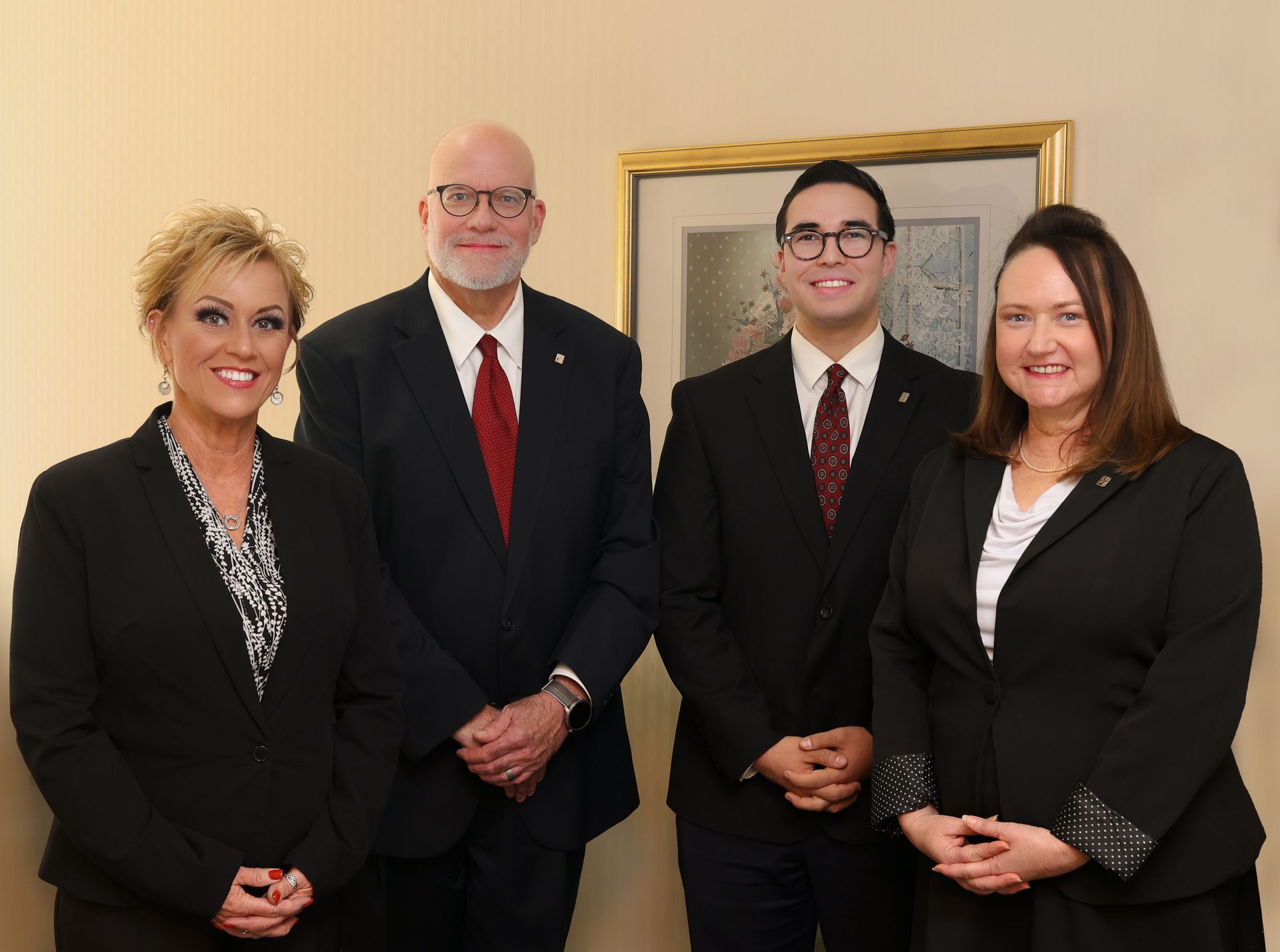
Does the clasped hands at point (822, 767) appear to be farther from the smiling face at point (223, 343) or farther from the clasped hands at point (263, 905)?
the smiling face at point (223, 343)

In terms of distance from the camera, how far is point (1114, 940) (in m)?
1.85

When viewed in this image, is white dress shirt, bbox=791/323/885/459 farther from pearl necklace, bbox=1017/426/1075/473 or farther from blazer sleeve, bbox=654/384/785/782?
pearl necklace, bbox=1017/426/1075/473

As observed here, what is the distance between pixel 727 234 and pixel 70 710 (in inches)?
81.9

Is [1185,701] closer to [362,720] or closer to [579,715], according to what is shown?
[579,715]

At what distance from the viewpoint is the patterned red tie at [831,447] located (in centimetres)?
248

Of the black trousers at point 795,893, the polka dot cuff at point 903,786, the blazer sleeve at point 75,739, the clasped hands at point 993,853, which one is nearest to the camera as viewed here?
the blazer sleeve at point 75,739

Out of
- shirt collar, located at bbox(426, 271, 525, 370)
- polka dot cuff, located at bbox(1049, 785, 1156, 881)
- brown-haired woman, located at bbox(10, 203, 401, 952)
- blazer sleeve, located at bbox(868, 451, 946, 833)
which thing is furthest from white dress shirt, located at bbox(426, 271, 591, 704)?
polka dot cuff, located at bbox(1049, 785, 1156, 881)

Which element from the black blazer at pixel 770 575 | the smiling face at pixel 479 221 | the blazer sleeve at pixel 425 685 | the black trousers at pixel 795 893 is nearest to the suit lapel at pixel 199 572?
the blazer sleeve at pixel 425 685

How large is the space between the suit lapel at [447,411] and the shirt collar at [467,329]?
3 centimetres

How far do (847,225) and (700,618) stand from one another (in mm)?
906

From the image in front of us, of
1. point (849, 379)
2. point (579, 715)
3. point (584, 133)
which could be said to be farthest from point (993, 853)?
point (584, 133)

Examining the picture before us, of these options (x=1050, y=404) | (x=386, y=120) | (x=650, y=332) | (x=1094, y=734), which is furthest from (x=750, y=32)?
(x=1094, y=734)

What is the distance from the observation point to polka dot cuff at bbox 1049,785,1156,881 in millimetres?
1781

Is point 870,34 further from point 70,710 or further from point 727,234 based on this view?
point 70,710
